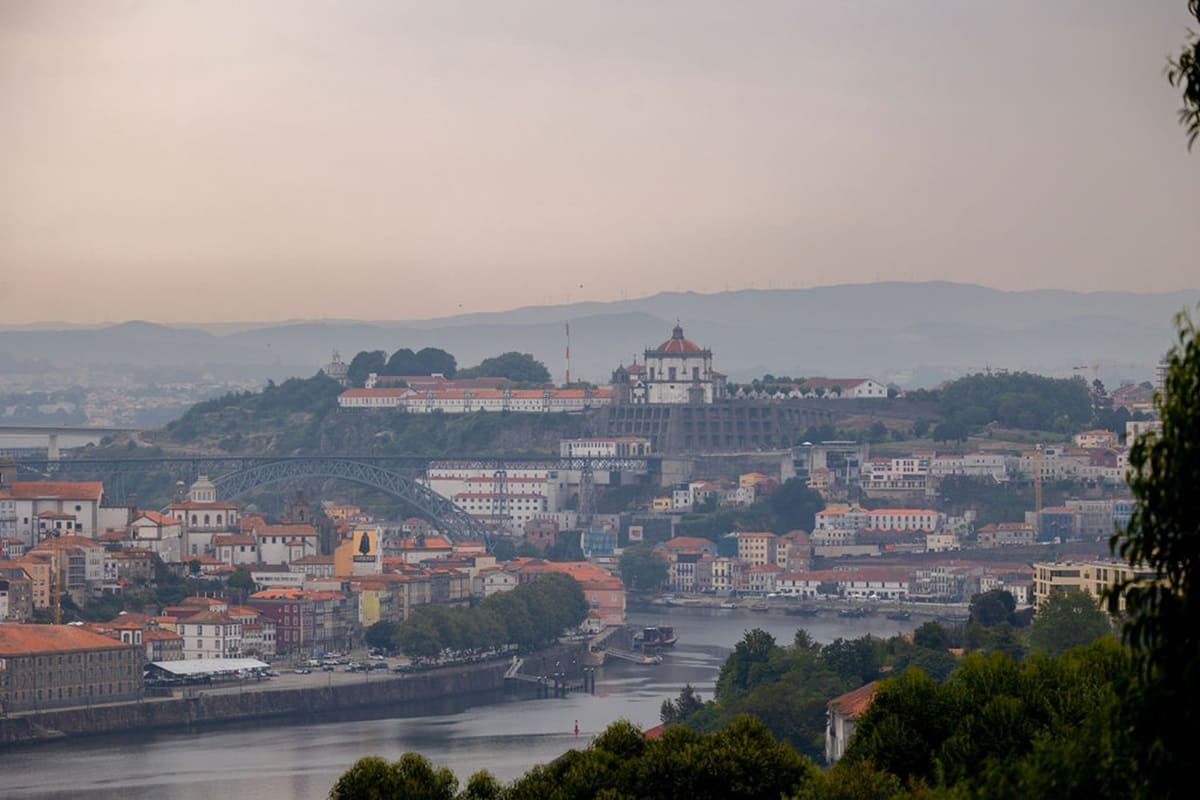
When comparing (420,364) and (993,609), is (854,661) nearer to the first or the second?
(993,609)

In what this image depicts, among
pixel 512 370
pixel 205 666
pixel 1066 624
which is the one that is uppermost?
pixel 512 370

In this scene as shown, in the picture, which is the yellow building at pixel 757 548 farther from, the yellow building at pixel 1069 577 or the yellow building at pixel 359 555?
the yellow building at pixel 1069 577

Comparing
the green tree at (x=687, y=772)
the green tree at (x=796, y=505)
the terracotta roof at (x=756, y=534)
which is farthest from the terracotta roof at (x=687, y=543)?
the green tree at (x=687, y=772)

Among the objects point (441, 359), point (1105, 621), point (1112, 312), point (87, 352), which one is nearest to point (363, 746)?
point (1105, 621)

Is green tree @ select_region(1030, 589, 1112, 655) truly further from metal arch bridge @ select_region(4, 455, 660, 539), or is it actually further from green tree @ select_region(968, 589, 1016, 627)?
metal arch bridge @ select_region(4, 455, 660, 539)

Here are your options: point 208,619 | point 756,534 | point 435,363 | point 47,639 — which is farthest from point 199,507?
point 435,363

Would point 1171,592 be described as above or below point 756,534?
below

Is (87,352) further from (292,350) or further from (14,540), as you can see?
(14,540)
